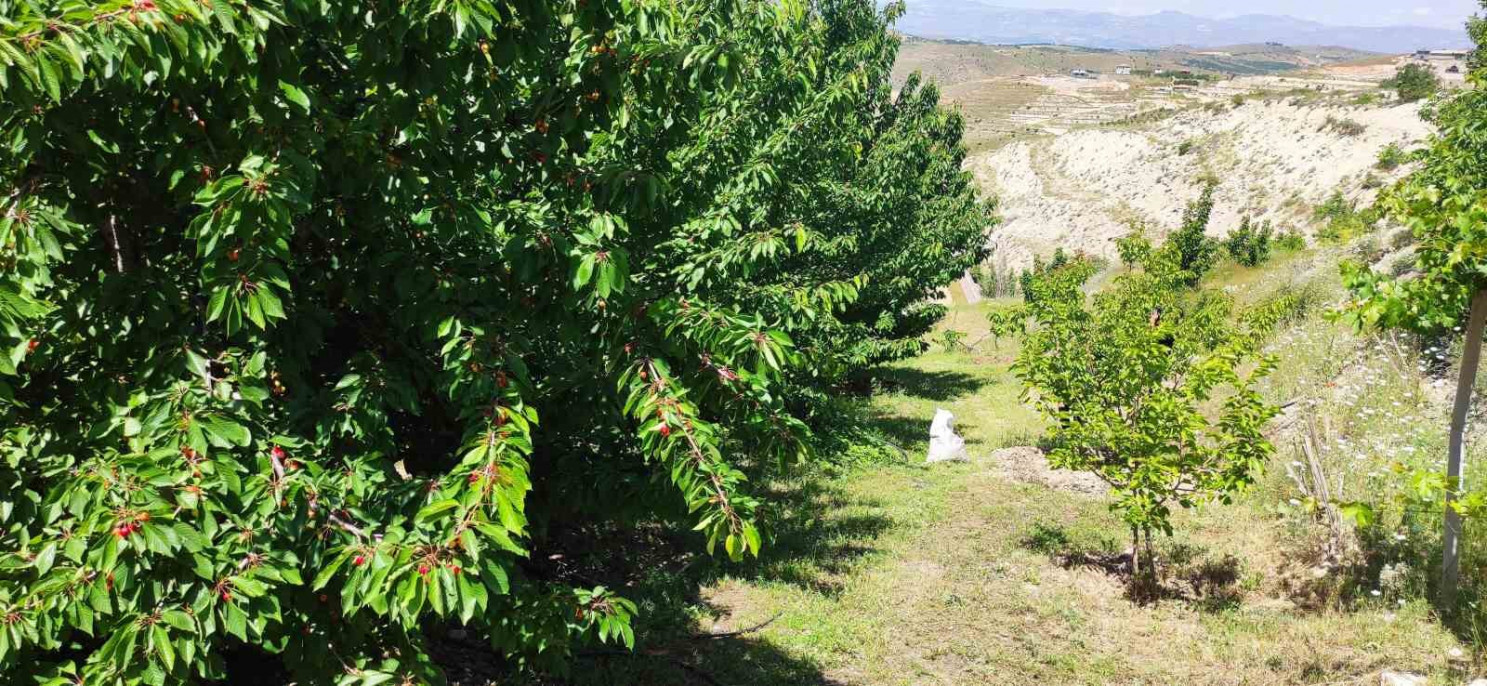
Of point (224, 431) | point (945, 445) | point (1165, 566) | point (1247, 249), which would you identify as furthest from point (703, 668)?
point (1247, 249)

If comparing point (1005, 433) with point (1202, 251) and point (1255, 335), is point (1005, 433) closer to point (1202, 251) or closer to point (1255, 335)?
point (1255, 335)

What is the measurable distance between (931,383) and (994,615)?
→ 1446cm

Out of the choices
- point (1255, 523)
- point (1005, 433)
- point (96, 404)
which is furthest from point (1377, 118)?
point (96, 404)

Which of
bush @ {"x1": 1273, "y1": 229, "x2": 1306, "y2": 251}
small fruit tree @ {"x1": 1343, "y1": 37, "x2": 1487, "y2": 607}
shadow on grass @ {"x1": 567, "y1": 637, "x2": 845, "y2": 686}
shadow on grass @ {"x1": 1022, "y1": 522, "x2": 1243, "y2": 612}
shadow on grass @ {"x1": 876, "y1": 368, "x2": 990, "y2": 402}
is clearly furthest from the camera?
bush @ {"x1": 1273, "y1": 229, "x2": 1306, "y2": 251}

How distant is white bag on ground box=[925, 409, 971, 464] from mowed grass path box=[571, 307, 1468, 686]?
186 centimetres

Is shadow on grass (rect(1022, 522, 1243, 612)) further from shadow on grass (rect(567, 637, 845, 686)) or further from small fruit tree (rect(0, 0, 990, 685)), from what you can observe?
small fruit tree (rect(0, 0, 990, 685))

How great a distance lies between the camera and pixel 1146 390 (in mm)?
8180

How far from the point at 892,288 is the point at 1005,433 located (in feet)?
10.3

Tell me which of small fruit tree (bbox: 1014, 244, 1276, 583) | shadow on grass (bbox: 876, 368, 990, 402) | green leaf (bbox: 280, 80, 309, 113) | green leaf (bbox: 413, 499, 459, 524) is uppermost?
green leaf (bbox: 280, 80, 309, 113)

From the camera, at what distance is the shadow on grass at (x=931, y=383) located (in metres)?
19.9

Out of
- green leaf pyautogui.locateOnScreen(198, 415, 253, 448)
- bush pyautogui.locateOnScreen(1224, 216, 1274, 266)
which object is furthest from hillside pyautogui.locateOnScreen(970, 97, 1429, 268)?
green leaf pyautogui.locateOnScreen(198, 415, 253, 448)

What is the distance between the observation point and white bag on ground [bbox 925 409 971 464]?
505 inches

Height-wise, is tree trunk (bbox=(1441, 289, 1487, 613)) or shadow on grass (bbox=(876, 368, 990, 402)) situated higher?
tree trunk (bbox=(1441, 289, 1487, 613))

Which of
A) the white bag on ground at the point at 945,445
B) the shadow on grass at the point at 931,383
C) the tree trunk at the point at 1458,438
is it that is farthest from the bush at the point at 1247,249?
the tree trunk at the point at 1458,438
